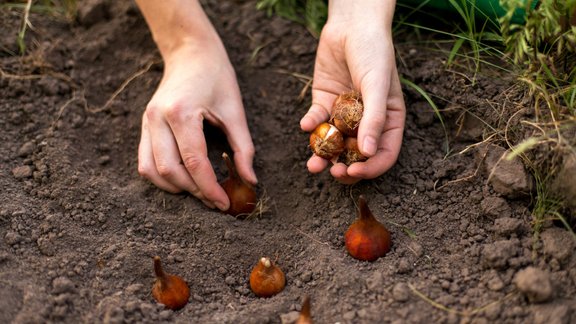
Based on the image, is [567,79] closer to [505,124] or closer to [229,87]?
[505,124]

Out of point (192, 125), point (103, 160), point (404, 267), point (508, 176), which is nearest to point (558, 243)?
point (508, 176)

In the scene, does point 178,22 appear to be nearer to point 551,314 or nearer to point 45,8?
point 45,8

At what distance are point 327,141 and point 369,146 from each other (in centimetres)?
19

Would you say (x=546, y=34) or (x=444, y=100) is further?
(x=444, y=100)

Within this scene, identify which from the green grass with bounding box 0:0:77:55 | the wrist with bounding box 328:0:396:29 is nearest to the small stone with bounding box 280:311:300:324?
the wrist with bounding box 328:0:396:29

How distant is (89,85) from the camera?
2523 millimetres

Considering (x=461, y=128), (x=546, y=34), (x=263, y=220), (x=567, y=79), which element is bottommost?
(x=263, y=220)

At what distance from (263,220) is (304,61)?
739 millimetres

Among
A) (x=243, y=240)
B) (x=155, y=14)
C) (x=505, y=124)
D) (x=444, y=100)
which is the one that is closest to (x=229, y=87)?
(x=155, y=14)

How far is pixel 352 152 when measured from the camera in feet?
6.56

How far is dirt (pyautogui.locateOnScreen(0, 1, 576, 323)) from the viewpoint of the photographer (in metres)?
1.75

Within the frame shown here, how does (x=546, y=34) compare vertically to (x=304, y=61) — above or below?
above

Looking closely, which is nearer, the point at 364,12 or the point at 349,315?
the point at 349,315

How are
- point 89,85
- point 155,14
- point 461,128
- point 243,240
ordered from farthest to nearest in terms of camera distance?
point 89,85
point 155,14
point 461,128
point 243,240
